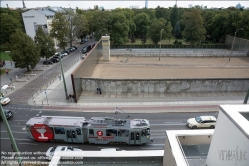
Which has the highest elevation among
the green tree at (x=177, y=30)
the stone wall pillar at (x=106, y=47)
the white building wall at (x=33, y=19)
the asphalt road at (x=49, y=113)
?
Result: the white building wall at (x=33, y=19)

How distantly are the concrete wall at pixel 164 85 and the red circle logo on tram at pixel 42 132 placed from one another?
12.2 metres

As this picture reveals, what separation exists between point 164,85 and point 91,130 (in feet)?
49.8

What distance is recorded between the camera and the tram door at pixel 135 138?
16078 millimetres

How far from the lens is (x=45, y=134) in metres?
16.6

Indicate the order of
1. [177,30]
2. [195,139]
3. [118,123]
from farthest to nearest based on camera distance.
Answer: [177,30] < [118,123] < [195,139]

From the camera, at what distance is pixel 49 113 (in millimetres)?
22812

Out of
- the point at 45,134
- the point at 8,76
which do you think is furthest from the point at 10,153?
the point at 8,76

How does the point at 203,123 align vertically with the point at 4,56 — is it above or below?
below

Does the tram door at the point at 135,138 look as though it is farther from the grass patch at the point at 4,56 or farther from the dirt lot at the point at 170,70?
the grass patch at the point at 4,56

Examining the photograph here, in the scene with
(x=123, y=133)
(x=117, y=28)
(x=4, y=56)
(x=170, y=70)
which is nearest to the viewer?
(x=123, y=133)

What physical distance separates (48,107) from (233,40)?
53641 mm

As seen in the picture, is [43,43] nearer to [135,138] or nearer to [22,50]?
A: [22,50]

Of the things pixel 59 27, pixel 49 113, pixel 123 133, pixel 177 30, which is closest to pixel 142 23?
pixel 177 30

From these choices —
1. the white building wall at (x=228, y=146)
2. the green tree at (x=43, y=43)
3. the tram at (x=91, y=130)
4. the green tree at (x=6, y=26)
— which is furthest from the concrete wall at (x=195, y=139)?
the green tree at (x=6, y=26)
